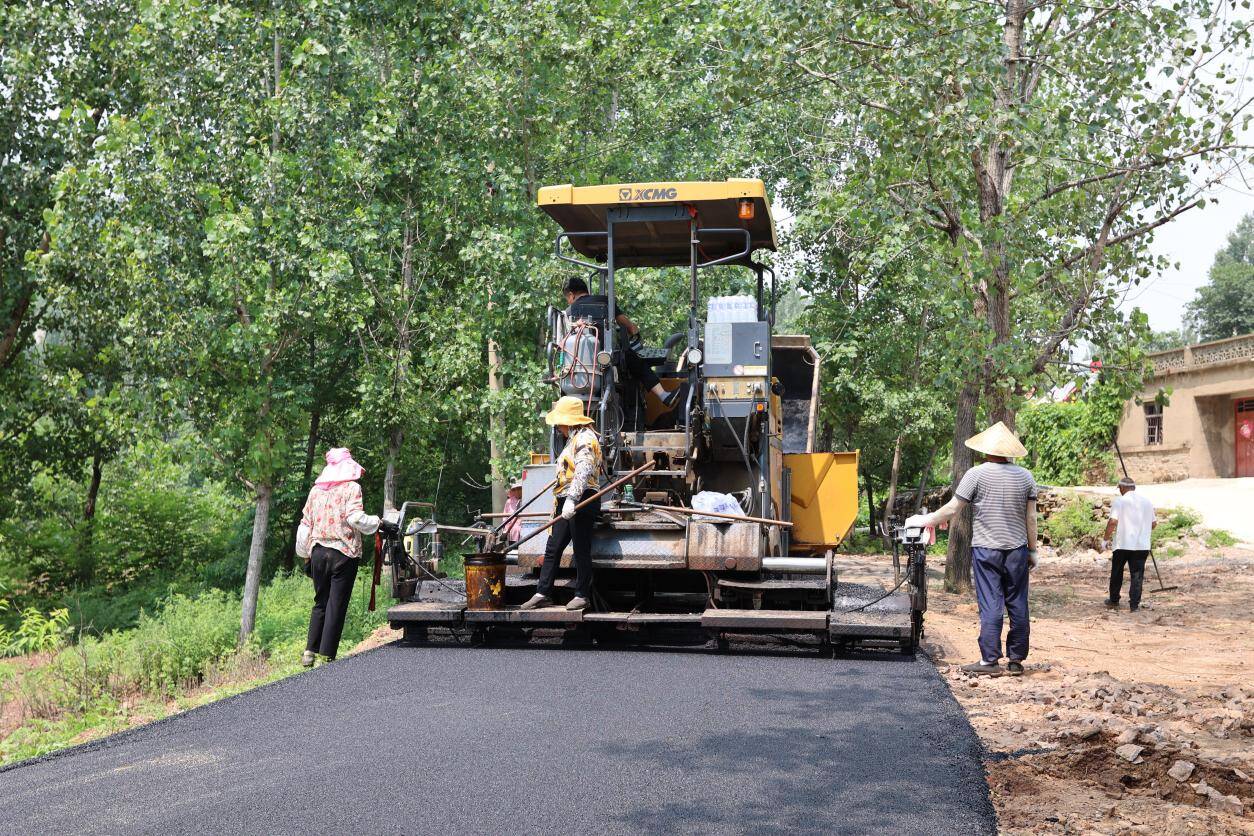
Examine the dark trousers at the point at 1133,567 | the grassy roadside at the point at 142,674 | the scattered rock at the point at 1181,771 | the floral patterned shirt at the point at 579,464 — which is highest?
the floral patterned shirt at the point at 579,464

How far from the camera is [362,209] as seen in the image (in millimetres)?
16219

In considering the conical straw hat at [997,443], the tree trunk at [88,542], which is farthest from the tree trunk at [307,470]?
the conical straw hat at [997,443]

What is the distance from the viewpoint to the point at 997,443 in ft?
28.5

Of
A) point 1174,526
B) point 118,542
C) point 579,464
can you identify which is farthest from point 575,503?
point 118,542

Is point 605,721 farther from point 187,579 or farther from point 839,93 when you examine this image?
point 187,579

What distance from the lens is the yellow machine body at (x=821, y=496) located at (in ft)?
35.0

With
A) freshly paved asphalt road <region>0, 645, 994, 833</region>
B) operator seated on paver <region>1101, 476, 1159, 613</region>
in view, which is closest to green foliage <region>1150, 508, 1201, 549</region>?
operator seated on paver <region>1101, 476, 1159, 613</region>

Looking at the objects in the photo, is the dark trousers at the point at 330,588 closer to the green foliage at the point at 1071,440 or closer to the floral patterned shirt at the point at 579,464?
the floral patterned shirt at the point at 579,464

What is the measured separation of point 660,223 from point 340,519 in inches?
132

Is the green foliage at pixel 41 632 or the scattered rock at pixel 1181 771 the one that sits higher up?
the scattered rock at pixel 1181 771

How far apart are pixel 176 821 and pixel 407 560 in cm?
527

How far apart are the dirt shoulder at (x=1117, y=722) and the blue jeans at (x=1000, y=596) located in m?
0.23

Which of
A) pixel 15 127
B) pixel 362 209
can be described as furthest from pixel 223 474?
pixel 15 127

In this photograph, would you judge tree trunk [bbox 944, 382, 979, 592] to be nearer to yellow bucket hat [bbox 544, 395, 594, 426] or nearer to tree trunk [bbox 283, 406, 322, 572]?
yellow bucket hat [bbox 544, 395, 594, 426]
